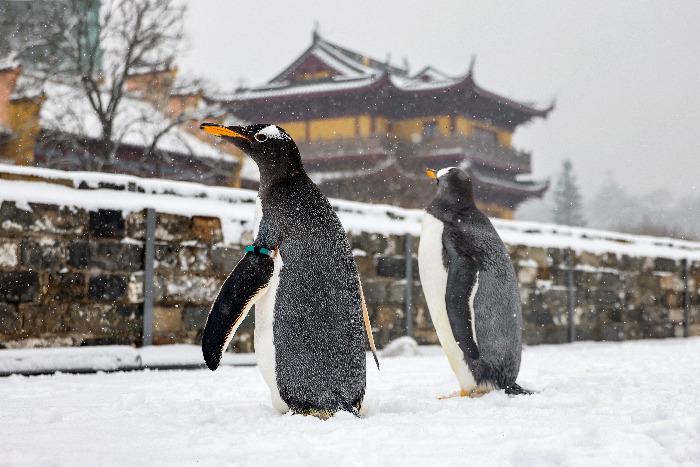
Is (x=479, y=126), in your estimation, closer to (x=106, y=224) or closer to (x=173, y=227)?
(x=173, y=227)

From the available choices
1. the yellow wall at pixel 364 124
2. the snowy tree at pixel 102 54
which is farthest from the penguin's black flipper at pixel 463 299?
the yellow wall at pixel 364 124

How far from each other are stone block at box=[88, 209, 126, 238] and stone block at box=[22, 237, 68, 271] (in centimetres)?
24

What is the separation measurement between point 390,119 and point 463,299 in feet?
99.3

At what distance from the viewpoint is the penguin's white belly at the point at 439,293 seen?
4141mm

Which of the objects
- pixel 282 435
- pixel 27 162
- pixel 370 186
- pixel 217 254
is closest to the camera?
pixel 282 435

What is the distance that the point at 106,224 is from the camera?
18.6ft

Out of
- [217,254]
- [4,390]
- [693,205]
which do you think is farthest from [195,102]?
[693,205]

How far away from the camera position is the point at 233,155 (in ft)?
75.4

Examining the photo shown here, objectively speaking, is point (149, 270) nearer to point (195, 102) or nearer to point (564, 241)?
point (564, 241)

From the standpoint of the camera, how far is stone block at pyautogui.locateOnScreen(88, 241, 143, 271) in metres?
5.61

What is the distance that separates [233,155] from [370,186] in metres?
4.57

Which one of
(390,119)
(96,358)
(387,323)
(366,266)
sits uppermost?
(390,119)

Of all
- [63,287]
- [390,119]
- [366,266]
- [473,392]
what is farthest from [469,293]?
→ [390,119]

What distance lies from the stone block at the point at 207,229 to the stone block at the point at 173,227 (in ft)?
0.16
